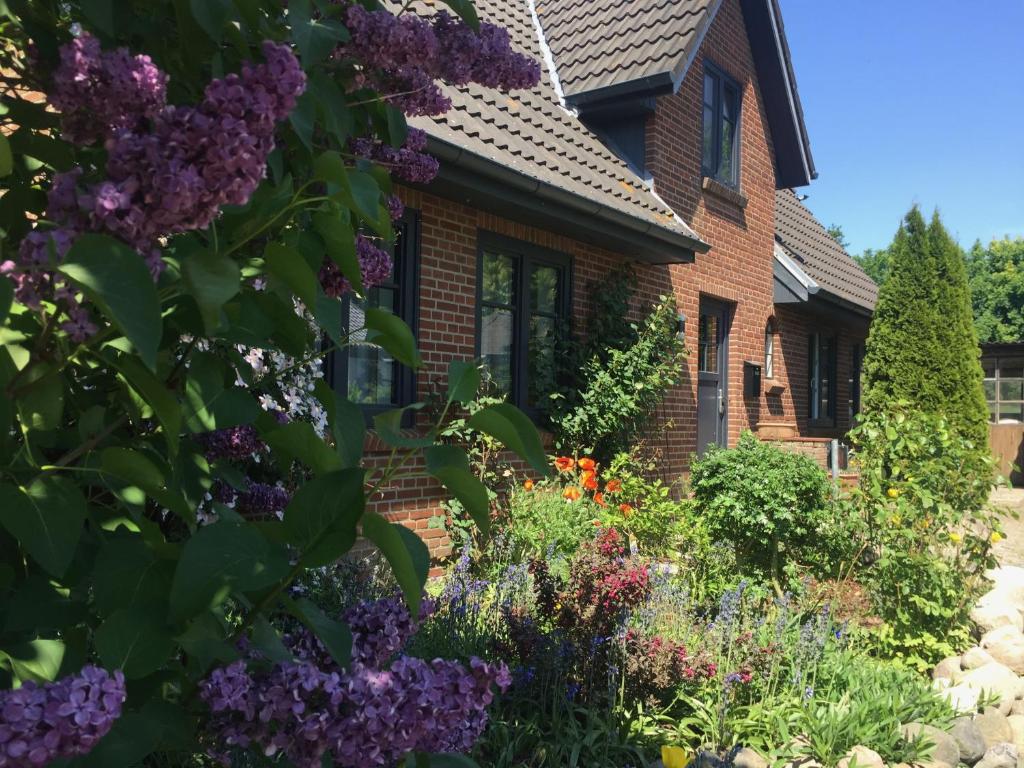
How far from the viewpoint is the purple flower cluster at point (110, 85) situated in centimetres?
87

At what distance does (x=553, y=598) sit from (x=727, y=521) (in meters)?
2.35

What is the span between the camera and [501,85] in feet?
5.36

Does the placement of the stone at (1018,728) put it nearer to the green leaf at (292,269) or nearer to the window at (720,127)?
the green leaf at (292,269)

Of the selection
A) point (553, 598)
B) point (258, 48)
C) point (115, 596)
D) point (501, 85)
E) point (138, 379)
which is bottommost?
point (553, 598)

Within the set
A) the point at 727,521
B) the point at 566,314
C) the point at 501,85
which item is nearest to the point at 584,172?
the point at 566,314

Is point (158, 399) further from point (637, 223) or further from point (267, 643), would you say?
point (637, 223)

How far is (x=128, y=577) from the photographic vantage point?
916mm

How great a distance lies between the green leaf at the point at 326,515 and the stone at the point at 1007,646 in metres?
5.49

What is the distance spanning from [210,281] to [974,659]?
5411 mm

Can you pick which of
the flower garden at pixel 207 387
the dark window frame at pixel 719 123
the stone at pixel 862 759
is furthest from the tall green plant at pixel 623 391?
the flower garden at pixel 207 387

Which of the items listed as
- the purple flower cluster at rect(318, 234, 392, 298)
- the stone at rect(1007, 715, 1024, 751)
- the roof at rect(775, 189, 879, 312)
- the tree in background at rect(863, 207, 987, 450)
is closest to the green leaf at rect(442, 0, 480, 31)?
the purple flower cluster at rect(318, 234, 392, 298)

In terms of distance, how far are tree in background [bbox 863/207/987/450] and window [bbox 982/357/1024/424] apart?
32.4 feet

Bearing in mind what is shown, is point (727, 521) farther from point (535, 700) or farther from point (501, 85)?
point (501, 85)

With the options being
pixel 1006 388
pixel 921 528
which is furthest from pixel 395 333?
pixel 1006 388
